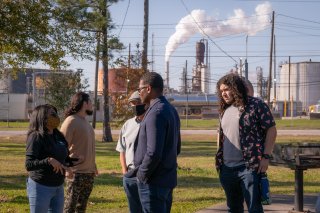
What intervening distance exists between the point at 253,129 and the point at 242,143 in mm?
166

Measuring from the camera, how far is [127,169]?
605cm

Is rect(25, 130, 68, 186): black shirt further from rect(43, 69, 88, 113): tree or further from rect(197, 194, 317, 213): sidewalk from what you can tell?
rect(43, 69, 88, 113): tree

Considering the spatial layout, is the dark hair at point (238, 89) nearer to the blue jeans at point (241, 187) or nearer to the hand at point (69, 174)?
the blue jeans at point (241, 187)

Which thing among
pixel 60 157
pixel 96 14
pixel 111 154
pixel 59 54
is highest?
pixel 96 14

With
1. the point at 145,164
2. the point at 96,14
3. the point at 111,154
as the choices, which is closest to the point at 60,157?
the point at 145,164

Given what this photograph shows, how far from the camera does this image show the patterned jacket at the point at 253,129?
221 inches

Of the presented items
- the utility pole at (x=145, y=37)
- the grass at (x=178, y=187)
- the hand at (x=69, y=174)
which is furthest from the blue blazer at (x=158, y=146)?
the utility pole at (x=145, y=37)

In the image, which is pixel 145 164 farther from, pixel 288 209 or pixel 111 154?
pixel 111 154

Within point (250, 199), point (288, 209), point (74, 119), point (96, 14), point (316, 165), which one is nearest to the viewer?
point (250, 199)

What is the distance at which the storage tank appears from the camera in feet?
285

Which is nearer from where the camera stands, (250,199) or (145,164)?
(145,164)

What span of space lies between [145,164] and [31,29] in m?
7.29

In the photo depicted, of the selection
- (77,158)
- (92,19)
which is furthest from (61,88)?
(77,158)

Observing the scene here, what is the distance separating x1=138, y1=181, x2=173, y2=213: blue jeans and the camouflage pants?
1.67 m
